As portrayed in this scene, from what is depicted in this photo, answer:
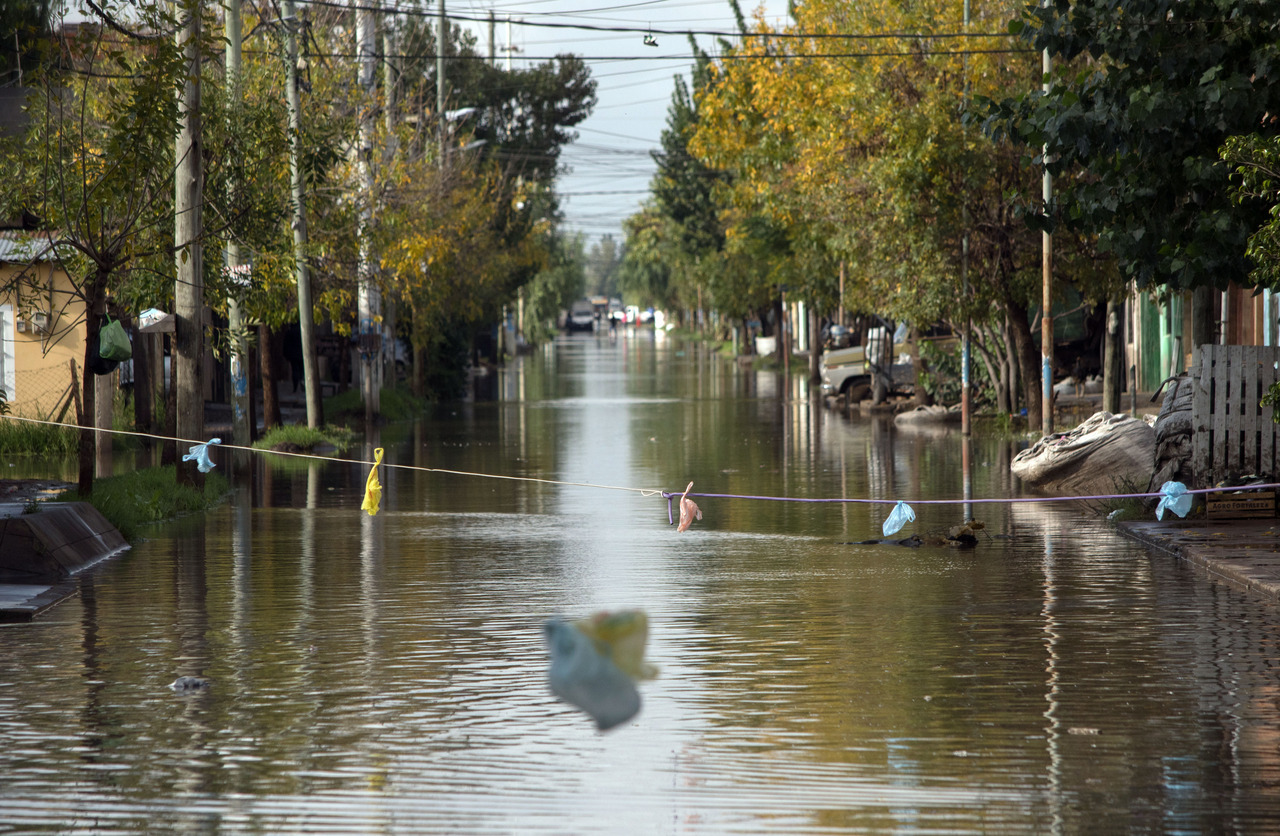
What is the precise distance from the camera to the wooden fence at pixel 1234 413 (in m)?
14.2

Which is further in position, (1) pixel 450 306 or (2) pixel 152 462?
(1) pixel 450 306

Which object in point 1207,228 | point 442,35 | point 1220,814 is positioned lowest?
point 1220,814

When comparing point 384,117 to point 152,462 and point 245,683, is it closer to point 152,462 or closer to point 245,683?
point 152,462

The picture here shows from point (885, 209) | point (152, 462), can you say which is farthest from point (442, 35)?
point (152, 462)

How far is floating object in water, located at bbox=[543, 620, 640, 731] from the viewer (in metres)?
4.41

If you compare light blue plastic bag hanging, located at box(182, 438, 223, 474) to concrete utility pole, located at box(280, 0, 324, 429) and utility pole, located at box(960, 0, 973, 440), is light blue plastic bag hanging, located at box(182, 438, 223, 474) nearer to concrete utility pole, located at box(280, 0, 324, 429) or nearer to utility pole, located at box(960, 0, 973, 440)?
concrete utility pole, located at box(280, 0, 324, 429)

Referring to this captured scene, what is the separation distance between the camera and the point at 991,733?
22.7 ft

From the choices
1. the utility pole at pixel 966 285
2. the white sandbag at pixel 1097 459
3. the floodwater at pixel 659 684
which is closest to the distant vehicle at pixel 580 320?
the utility pole at pixel 966 285

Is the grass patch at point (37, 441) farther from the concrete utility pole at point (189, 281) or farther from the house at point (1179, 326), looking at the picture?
the house at point (1179, 326)

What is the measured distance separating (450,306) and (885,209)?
16139 millimetres

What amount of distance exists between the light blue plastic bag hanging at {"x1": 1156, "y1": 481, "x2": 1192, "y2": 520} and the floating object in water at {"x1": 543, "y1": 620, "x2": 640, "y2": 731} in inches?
→ 362

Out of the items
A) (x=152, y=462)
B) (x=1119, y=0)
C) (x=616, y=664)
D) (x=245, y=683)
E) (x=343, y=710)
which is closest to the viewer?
(x=616, y=664)

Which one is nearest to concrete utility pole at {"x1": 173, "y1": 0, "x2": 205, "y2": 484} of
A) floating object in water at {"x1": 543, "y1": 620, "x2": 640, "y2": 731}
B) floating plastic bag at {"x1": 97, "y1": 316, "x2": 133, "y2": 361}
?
floating plastic bag at {"x1": 97, "y1": 316, "x2": 133, "y2": 361}

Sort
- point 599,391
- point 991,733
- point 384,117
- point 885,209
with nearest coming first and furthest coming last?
1. point 991,733
2. point 885,209
3. point 384,117
4. point 599,391
